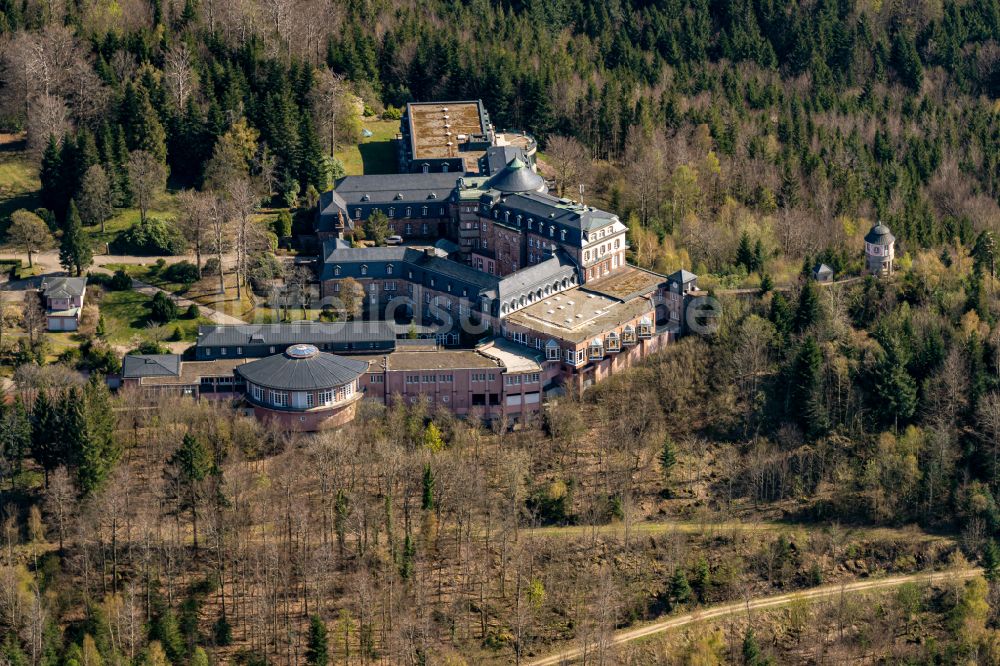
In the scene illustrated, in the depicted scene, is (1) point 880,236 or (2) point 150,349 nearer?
(2) point 150,349

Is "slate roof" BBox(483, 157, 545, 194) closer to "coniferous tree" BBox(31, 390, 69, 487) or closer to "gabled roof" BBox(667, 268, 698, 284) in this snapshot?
"gabled roof" BBox(667, 268, 698, 284)

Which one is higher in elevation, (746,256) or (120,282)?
(746,256)

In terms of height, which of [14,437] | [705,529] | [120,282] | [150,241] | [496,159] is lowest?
[705,529]

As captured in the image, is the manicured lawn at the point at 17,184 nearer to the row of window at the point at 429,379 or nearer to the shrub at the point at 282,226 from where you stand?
the shrub at the point at 282,226

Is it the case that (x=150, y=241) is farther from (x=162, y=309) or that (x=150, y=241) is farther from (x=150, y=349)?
(x=150, y=349)

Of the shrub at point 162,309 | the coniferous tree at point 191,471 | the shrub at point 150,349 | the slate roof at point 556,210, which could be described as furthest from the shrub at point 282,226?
the coniferous tree at point 191,471

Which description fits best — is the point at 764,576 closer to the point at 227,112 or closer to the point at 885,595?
the point at 885,595

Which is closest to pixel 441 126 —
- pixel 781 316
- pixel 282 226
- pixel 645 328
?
pixel 282 226
